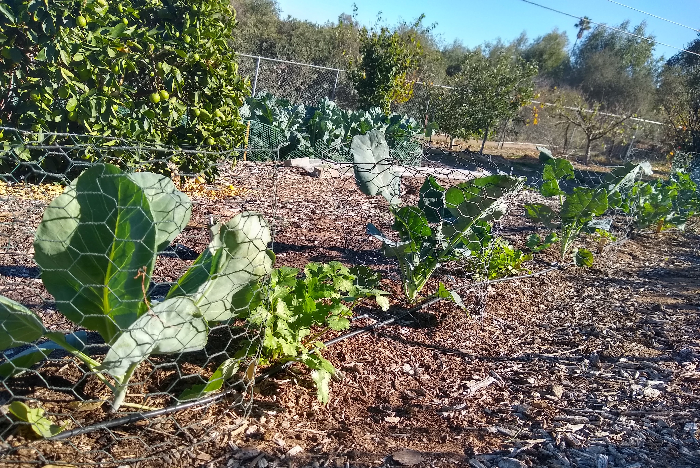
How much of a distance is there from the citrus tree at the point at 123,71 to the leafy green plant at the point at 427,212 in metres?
2.91

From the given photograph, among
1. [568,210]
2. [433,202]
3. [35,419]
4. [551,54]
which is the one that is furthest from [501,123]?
[551,54]

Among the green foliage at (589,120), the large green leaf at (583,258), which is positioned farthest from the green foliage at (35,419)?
the green foliage at (589,120)

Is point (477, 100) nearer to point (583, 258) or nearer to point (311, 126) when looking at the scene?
point (311, 126)

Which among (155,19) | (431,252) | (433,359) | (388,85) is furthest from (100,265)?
(388,85)

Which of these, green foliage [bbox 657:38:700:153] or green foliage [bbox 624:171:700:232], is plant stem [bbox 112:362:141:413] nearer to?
green foliage [bbox 624:171:700:232]

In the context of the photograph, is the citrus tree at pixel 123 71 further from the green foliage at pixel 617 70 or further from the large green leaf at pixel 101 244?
the green foliage at pixel 617 70

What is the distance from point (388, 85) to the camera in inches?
518

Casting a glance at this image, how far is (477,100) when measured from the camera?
46.8 ft

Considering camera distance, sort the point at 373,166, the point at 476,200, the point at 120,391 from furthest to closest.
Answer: the point at 373,166
the point at 476,200
the point at 120,391

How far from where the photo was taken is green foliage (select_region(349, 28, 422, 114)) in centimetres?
1281

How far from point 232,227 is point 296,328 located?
0.48 meters

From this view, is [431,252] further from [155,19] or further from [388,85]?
[388,85]

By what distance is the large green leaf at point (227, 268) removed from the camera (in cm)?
191

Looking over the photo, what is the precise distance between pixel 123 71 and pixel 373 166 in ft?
10.3
